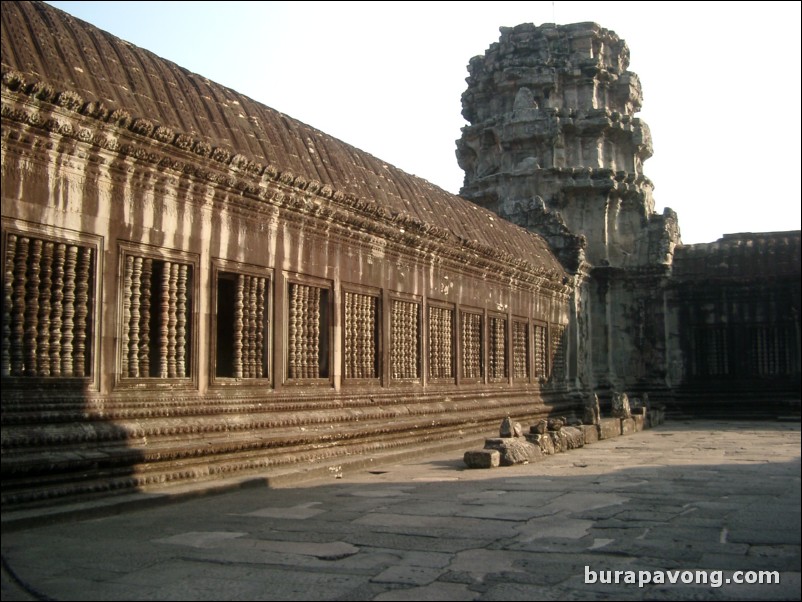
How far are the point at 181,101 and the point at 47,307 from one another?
122 inches

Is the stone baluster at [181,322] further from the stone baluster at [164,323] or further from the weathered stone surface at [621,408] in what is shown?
the weathered stone surface at [621,408]

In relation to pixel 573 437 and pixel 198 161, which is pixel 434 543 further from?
pixel 573 437

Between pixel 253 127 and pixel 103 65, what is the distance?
2.39 m

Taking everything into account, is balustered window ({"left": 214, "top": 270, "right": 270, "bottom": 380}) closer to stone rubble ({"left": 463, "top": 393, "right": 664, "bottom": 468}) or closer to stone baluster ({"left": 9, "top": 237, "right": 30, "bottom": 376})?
stone baluster ({"left": 9, "top": 237, "right": 30, "bottom": 376})

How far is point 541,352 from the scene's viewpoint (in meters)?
20.5

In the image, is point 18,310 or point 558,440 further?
point 558,440

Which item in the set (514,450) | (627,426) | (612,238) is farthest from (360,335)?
(612,238)

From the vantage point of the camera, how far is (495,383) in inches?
698

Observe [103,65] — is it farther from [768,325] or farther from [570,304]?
[768,325]

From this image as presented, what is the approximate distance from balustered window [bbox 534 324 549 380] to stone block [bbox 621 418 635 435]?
2.34 m

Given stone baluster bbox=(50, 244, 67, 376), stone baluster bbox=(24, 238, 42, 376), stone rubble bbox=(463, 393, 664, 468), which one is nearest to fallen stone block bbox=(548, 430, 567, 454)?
stone rubble bbox=(463, 393, 664, 468)

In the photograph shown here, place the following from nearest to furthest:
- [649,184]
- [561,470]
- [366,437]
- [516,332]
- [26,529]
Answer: [26,529] < [561,470] < [366,437] < [516,332] < [649,184]

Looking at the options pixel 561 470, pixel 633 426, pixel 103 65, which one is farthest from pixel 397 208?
pixel 633 426

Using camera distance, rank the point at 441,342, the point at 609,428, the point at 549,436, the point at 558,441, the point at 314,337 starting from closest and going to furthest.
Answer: the point at 314,337 → the point at 549,436 → the point at 558,441 → the point at 441,342 → the point at 609,428
